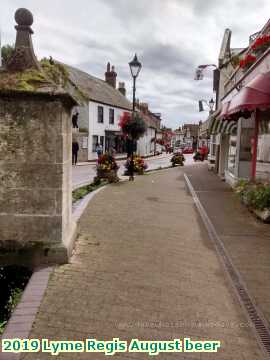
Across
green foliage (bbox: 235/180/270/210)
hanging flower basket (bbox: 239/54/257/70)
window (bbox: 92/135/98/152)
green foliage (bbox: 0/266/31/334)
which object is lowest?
green foliage (bbox: 0/266/31/334)

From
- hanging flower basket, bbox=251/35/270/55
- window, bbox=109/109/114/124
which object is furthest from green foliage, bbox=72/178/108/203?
window, bbox=109/109/114/124

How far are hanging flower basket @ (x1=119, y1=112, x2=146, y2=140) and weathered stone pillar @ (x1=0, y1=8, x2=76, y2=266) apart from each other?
11261 millimetres

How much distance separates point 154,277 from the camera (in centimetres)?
395

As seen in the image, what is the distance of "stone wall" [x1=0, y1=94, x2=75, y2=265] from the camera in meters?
3.89

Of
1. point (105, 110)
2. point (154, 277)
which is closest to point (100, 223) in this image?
point (154, 277)

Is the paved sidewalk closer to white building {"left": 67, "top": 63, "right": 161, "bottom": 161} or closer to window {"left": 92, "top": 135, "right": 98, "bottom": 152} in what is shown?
white building {"left": 67, "top": 63, "right": 161, "bottom": 161}

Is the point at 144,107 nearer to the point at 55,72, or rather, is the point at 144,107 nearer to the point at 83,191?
the point at 83,191

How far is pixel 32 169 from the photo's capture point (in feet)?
13.0

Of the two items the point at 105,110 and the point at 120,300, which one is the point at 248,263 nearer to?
A: the point at 120,300

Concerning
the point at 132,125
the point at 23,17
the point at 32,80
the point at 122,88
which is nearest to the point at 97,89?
the point at 122,88

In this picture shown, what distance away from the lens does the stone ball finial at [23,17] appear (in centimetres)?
394

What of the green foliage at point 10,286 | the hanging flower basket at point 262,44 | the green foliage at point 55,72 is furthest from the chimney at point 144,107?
the green foliage at point 10,286

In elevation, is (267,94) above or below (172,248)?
above

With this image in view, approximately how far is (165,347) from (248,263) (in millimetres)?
2439
